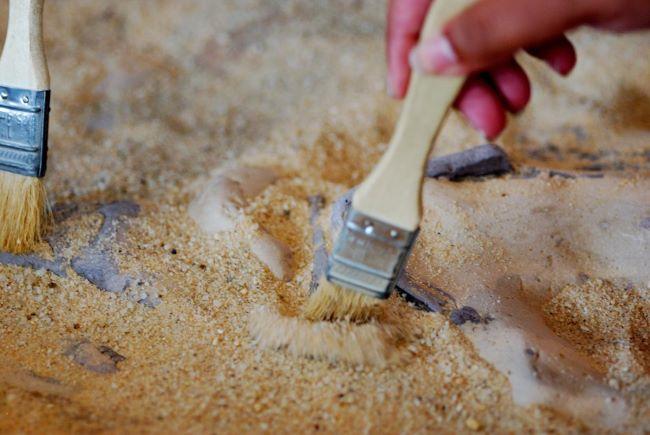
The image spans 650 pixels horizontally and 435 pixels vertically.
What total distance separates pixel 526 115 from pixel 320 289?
1627mm

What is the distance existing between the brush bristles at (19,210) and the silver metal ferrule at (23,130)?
3 centimetres

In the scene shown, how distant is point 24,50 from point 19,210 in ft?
1.31

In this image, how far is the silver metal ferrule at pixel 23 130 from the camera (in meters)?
1.64

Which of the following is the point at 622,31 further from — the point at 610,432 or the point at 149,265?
the point at 149,265

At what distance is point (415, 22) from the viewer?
146 centimetres

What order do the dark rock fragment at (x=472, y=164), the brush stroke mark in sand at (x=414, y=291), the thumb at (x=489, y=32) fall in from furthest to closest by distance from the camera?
the dark rock fragment at (x=472, y=164), the brush stroke mark in sand at (x=414, y=291), the thumb at (x=489, y=32)

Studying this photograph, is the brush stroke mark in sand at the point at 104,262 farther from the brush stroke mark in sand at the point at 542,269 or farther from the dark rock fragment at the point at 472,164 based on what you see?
the dark rock fragment at the point at 472,164

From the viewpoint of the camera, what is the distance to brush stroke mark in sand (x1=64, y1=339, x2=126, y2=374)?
1.48 meters

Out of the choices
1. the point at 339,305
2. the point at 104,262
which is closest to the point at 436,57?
the point at 339,305

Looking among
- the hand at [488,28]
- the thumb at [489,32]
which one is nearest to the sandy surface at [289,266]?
the hand at [488,28]

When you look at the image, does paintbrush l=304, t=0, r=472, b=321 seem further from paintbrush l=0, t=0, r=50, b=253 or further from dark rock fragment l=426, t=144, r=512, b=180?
paintbrush l=0, t=0, r=50, b=253

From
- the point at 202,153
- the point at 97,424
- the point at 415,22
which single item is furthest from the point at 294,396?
the point at 202,153

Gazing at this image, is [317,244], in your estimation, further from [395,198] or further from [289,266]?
[395,198]

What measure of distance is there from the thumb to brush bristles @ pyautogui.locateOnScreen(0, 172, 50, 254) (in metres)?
1.05
